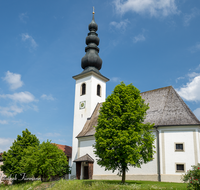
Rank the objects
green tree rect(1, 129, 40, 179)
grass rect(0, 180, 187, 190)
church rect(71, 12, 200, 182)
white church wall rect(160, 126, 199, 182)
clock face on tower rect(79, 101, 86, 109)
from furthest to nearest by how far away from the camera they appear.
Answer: clock face on tower rect(79, 101, 86, 109)
green tree rect(1, 129, 40, 179)
church rect(71, 12, 200, 182)
white church wall rect(160, 126, 199, 182)
grass rect(0, 180, 187, 190)

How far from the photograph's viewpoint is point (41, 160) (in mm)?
28000

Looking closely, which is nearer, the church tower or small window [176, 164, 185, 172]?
small window [176, 164, 185, 172]

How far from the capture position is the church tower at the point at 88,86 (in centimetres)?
3800

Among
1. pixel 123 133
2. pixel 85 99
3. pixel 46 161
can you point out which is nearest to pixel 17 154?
pixel 46 161

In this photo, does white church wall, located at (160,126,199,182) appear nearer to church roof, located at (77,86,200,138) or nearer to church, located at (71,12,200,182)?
church, located at (71,12,200,182)

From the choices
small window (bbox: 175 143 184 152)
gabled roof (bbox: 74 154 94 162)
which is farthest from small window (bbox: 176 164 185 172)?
gabled roof (bbox: 74 154 94 162)

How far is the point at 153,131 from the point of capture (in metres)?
27.5

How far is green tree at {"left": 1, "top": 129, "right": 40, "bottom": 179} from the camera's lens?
116 ft

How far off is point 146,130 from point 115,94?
4723 mm

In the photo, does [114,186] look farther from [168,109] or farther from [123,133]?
[168,109]

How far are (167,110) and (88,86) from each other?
15.3 metres

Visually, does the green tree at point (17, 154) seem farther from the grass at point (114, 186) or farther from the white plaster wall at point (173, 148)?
the white plaster wall at point (173, 148)

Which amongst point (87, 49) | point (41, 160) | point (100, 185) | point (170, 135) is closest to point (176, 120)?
point (170, 135)

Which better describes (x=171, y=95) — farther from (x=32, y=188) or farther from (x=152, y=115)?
(x=32, y=188)
